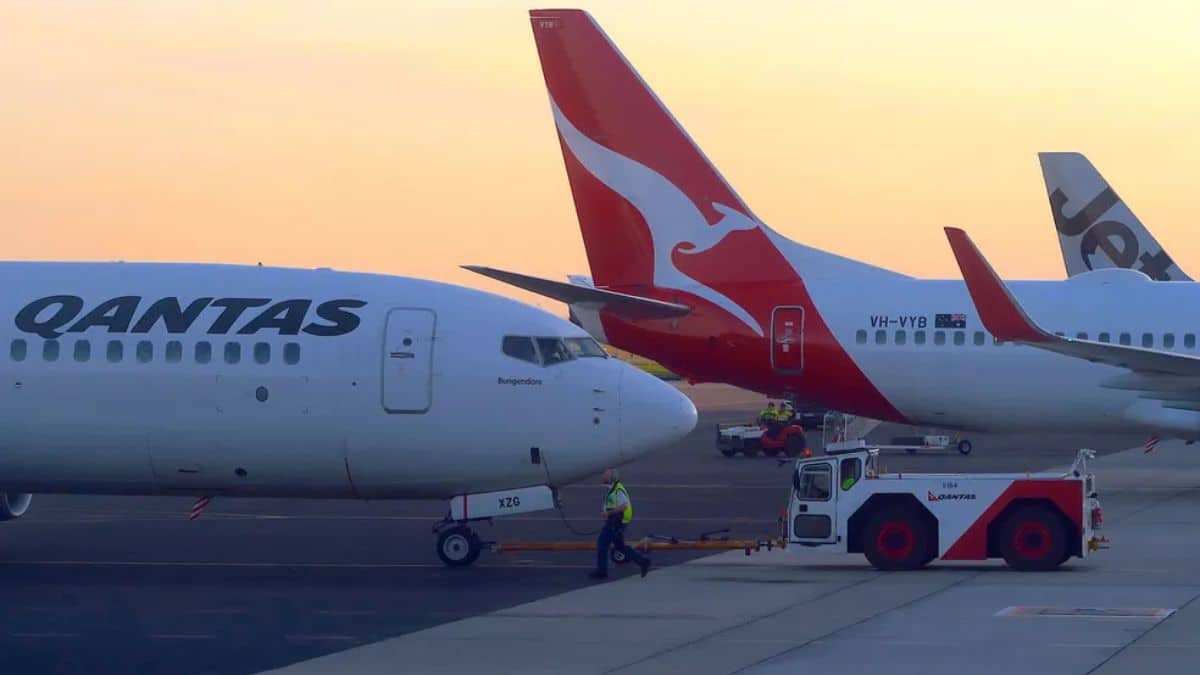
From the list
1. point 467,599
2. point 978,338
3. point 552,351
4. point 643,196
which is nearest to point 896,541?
point 552,351

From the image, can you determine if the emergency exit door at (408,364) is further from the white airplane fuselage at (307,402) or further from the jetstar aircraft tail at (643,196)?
the jetstar aircraft tail at (643,196)

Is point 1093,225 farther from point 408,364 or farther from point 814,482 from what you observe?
point 408,364

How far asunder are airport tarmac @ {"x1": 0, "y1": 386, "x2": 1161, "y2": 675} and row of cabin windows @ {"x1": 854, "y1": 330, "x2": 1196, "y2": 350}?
5043 mm

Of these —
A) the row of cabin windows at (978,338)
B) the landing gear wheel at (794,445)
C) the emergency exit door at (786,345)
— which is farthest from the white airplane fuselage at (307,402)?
the landing gear wheel at (794,445)

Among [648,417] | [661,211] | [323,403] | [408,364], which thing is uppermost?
[661,211]

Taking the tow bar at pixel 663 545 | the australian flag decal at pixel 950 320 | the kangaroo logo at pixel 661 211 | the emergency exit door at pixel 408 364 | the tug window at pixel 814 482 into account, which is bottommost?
the tow bar at pixel 663 545

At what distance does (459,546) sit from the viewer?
27.8 meters

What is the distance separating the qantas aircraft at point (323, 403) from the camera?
26.8 m

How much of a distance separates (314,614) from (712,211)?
22498 mm

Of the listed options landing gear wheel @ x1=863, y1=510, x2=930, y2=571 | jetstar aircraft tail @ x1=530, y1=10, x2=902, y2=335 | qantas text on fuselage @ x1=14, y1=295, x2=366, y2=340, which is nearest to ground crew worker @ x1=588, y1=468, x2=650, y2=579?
landing gear wheel @ x1=863, y1=510, x2=930, y2=571

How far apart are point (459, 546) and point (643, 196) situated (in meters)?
17.2

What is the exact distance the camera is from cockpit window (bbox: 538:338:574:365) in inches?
1076

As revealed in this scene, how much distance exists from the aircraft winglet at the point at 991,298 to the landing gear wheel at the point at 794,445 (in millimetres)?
22595

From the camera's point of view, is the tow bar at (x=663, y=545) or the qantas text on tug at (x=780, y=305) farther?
the qantas text on tug at (x=780, y=305)
